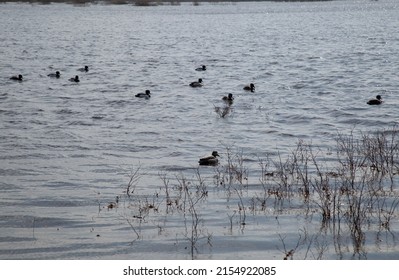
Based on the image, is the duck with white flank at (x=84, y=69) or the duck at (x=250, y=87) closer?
the duck at (x=250, y=87)

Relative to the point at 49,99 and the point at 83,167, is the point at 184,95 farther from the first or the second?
the point at 83,167

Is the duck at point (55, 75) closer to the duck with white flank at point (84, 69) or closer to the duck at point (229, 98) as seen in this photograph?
the duck with white flank at point (84, 69)

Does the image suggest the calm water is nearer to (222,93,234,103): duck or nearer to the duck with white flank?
(222,93,234,103): duck

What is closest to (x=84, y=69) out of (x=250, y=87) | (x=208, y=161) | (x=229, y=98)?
(x=250, y=87)

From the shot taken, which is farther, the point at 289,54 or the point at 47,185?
the point at 289,54

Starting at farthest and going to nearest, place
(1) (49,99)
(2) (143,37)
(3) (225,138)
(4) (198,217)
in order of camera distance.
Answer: (2) (143,37)
(1) (49,99)
(3) (225,138)
(4) (198,217)

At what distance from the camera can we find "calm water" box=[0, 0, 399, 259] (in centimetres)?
995

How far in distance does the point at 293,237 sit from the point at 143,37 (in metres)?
50.2

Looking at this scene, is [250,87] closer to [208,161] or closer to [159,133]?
[159,133]

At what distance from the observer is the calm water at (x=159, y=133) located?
9.95 metres

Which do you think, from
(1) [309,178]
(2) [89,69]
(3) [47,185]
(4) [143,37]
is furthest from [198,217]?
(4) [143,37]

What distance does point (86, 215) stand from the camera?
36.9 ft

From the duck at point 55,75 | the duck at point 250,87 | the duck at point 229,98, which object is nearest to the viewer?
the duck at point 229,98

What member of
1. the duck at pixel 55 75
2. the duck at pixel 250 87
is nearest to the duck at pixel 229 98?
the duck at pixel 250 87
